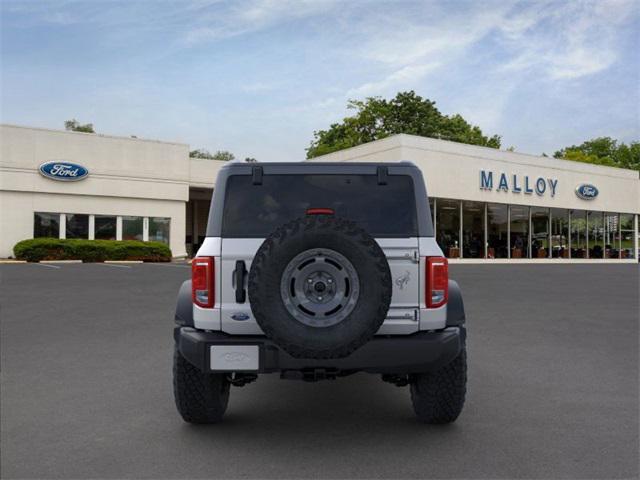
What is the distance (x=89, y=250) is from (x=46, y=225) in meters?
3.99

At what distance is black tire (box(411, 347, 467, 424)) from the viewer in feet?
14.1

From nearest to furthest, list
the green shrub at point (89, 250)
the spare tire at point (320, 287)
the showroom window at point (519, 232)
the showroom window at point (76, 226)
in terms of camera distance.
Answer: the spare tire at point (320, 287)
the green shrub at point (89, 250)
the showroom window at point (76, 226)
the showroom window at point (519, 232)

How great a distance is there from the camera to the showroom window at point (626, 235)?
156 feet

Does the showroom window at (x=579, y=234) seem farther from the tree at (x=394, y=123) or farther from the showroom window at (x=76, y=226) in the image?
the showroom window at (x=76, y=226)

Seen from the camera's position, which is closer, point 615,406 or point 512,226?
point 615,406

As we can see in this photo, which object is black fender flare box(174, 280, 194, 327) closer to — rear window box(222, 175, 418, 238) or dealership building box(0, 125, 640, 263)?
rear window box(222, 175, 418, 238)

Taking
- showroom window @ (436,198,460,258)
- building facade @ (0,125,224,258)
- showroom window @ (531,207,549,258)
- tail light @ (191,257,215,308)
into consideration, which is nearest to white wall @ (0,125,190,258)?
building facade @ (0,125,224,258)

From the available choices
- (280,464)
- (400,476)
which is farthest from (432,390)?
(280,464)

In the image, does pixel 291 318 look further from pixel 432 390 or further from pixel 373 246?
pixel 432 390

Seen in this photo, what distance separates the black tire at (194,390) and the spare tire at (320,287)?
924mm

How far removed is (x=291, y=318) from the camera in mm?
3652

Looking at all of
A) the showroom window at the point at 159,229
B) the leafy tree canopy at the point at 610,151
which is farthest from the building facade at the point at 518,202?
the leafy tree canopy at the point at 610,151

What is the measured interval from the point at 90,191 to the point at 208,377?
1318 inches

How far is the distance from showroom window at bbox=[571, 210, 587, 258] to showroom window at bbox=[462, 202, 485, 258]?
32.9 ft
